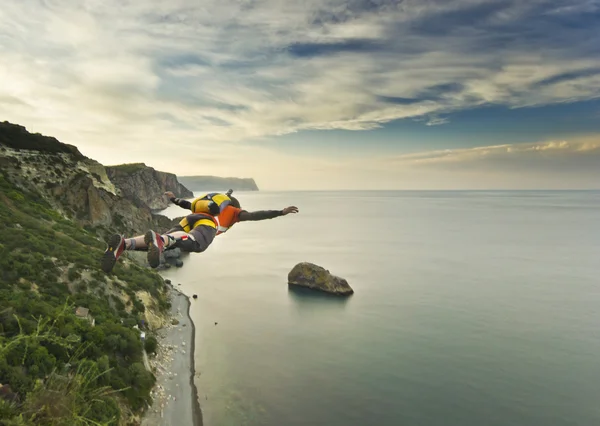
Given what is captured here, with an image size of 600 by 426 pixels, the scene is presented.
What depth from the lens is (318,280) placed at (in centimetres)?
5947

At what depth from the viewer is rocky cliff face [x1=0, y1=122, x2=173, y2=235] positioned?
5347cm

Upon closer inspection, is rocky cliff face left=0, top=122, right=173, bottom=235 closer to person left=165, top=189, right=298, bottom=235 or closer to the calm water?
the calm water

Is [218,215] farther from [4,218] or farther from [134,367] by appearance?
[4,218]

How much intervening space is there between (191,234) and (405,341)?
1632 inches

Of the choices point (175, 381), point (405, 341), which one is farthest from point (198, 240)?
point (405, 341)

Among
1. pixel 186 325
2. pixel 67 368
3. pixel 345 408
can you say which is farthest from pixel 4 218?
pixel 345 408

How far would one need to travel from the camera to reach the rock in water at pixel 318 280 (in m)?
58.2

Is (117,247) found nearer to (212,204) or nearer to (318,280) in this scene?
(212,204)

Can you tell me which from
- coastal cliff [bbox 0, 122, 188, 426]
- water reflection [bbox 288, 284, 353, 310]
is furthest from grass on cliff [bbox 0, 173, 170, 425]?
water reflection [bbox 288, 284, 353, 310]

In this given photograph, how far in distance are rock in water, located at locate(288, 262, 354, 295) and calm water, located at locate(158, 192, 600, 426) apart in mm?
2633

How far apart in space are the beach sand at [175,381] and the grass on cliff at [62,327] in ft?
4.91

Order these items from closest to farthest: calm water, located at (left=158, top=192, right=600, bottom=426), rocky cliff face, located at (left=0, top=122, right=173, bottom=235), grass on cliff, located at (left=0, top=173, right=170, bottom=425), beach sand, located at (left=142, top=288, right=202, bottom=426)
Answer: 1. grass on cliff, located at (left=0, top=173, right=170, bottom=425)
2. beach sand, located at (left=142, top=288, right=202, bottom=426)
3. calm water, located at (left=158, top=192, right=600, bottom=426)
4. rocky cliff face, located at (left=0, top=122, right=173, bottom=235)

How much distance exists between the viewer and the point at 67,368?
18156 millimetres

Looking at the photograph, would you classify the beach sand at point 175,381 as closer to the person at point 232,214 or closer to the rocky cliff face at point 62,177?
the person at point 232,214
